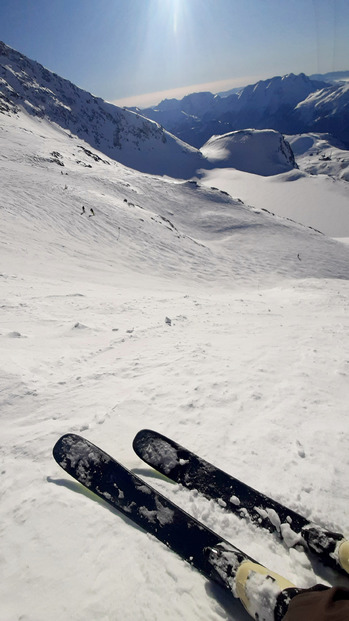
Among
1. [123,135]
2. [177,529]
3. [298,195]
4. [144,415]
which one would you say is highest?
[123,135]

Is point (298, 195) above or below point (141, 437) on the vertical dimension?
above

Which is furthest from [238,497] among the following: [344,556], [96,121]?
[96,121]

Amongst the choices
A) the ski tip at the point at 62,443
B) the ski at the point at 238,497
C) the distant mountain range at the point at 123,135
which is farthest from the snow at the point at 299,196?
the ski tip at the point at 62,443

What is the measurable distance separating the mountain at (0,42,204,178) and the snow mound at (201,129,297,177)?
11062 mm

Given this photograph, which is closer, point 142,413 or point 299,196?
point 142,413

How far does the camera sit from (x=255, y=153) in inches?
4518

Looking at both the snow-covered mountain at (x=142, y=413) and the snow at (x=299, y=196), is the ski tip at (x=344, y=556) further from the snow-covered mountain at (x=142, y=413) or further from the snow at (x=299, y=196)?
the snow at (x=299, y=196)

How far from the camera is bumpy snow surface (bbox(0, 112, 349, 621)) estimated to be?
224cm

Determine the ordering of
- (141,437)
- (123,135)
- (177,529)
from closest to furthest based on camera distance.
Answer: (177,529) → (141,437) → (123,135)

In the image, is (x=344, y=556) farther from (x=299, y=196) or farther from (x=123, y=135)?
(x=123, y=135)

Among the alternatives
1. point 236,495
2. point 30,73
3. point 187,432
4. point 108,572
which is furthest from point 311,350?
point 30,73

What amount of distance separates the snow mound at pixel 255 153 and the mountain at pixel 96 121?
11.1m

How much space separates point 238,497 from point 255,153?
425 ft

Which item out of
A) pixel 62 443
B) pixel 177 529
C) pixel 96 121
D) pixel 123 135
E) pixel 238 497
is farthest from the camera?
pixel 123 135
